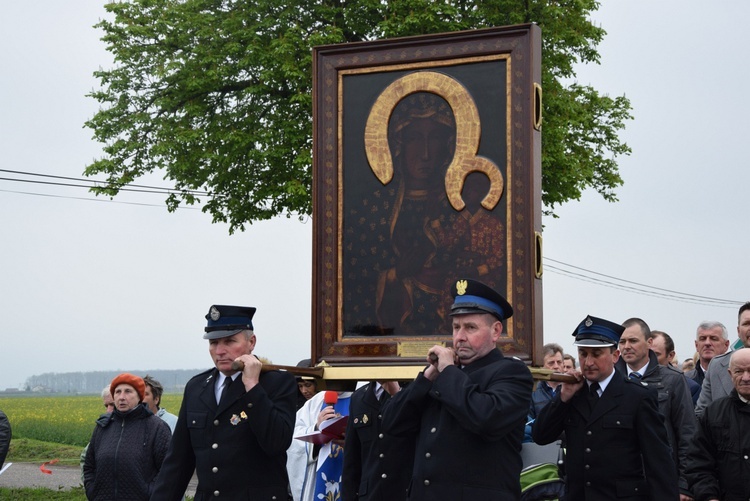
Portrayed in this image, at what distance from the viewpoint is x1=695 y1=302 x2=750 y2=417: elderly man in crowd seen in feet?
26.4

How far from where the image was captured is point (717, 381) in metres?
8.37

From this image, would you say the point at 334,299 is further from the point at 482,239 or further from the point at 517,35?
the point at 517,35

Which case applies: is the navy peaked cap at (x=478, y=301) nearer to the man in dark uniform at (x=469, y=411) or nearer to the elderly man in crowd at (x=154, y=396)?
the man in dark uniform at (x=469, y=411)

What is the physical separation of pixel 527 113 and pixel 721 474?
8.85 ft

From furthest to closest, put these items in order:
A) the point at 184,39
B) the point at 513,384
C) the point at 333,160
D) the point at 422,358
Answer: the point at 184,39 < the point at 333,160 < the point at 422,358 < the point at 513,384

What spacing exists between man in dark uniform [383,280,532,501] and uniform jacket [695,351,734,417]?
11.2 feet

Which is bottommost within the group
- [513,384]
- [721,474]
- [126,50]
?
[721,474]

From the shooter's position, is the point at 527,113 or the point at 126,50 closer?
the point at 527,113

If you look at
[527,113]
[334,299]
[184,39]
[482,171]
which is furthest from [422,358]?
[184,39]

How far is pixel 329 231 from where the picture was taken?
6543mm

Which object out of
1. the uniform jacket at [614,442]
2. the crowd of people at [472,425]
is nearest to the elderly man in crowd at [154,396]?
the crowd of people at [472,425]

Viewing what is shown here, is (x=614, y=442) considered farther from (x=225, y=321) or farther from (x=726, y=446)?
(x=225, y=321)

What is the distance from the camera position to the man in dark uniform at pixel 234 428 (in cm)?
579

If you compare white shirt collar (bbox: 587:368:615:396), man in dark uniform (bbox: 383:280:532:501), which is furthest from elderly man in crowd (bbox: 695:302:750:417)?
man in dark uniform (bbox: 383:280:532:501)
